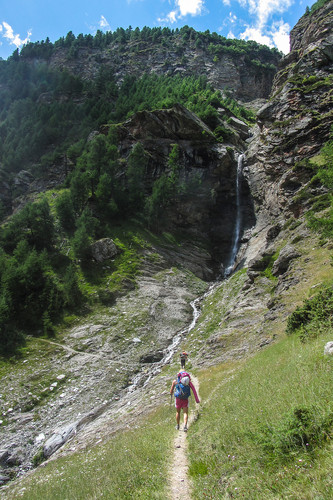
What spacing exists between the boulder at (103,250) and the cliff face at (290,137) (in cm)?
2682

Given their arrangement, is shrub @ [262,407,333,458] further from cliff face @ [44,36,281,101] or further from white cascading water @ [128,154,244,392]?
cliff face @ [44,36,281,101]

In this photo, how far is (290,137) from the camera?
192ft

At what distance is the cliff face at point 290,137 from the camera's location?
52.7 metres

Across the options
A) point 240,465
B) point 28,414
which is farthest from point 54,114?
point 240,465

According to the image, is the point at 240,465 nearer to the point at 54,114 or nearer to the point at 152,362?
the point at 152,362

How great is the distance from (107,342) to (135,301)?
34.6 feet

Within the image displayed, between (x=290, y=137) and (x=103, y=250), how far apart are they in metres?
43.6

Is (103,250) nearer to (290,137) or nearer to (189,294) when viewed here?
(189,294)

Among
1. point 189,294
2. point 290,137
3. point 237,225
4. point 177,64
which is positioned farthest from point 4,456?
point 177,64

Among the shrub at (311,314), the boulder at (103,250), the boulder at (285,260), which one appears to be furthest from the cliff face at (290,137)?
the shrub at (311,314)

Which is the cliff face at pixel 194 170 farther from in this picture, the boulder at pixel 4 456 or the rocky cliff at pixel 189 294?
the boulder at pixel 4 456

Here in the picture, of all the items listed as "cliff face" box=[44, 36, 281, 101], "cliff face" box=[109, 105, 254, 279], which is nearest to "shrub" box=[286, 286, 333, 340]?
"cliff face" box=[109, 105, 254, 279]

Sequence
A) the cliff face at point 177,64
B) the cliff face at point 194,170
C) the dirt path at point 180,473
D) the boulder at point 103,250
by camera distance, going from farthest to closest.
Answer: the cliff face at point 177,64, the cliff face at point 194,170, the boulder at point 103,250, the dirt path at point 180,473

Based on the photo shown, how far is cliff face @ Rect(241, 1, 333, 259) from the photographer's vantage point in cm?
5269
